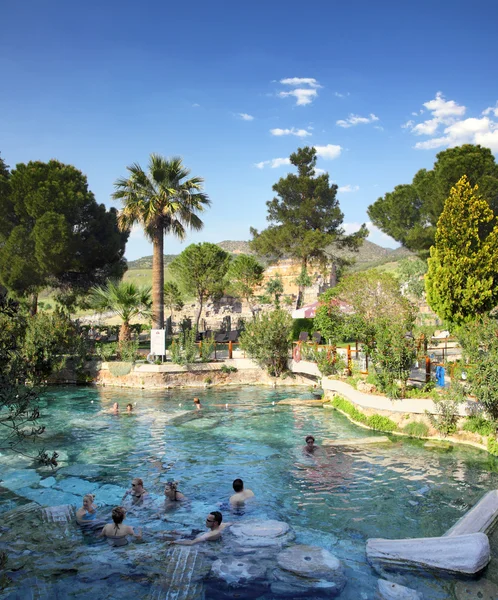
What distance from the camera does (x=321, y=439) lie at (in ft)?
52.1

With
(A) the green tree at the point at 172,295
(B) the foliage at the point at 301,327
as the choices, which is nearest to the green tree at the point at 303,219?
(A) the green tree at the point at 172,295

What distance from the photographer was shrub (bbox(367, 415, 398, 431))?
16.0 meters

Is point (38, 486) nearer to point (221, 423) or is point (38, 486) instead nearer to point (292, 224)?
point (221, 423)

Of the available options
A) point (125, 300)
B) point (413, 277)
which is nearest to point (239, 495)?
point (125, 300)

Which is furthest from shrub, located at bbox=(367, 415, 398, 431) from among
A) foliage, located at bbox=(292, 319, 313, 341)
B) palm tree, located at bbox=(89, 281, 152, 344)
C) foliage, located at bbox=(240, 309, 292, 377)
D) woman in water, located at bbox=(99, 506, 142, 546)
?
foliage, located at bbox=(292, 319, 313, 341)

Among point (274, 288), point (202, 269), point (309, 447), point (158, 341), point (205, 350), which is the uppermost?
point (202, 269)

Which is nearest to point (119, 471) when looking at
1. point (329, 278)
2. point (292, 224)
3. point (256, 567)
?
point (256, 567)

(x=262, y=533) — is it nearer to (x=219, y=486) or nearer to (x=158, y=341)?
(x=219, y=486)

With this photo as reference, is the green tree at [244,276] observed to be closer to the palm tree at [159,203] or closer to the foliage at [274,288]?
the foliage at [274,288]

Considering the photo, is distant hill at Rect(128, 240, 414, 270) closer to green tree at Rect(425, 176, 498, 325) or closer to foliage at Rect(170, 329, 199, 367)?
foliage at Rect(170, 329, 199, 367)

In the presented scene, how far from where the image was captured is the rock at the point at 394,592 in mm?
7184

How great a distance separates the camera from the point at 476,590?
7.49 meters

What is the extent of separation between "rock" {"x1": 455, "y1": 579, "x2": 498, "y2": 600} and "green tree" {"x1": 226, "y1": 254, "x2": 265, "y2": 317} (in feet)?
131

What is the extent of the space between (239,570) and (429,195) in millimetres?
40767
